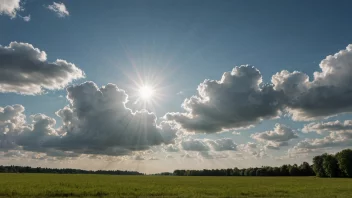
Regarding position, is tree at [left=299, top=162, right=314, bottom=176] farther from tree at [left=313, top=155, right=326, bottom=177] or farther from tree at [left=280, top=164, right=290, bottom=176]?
tree at [left=313, top=155, right=326, bottom=177]

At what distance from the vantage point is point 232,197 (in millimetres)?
Result: 38562

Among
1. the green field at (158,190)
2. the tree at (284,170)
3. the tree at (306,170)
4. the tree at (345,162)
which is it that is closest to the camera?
the green field at (158,190)

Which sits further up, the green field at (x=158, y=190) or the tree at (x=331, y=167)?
the tree at (x=331, y=167)

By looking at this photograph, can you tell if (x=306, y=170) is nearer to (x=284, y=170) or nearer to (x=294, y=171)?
(x=294, y=171)

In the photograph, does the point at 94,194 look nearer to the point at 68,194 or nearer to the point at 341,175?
the point at 68,194

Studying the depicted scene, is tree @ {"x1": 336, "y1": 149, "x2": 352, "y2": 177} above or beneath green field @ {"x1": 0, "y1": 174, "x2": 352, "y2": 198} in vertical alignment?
above

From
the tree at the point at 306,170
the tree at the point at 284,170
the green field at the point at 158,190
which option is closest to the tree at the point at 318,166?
the tree at the point at 306,170

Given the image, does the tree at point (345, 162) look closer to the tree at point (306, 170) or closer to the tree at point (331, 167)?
the tree at point (331, 167)

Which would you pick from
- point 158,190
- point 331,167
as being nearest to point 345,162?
point 331,167

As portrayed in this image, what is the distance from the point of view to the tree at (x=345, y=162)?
451ft

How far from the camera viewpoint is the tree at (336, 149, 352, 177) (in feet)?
451

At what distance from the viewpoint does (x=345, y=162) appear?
139 meters

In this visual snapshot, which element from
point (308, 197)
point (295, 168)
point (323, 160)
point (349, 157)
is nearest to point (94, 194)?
point (308, 197)

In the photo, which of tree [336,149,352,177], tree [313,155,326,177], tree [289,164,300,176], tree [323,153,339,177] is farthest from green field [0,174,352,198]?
tree [289,164,300,176]
